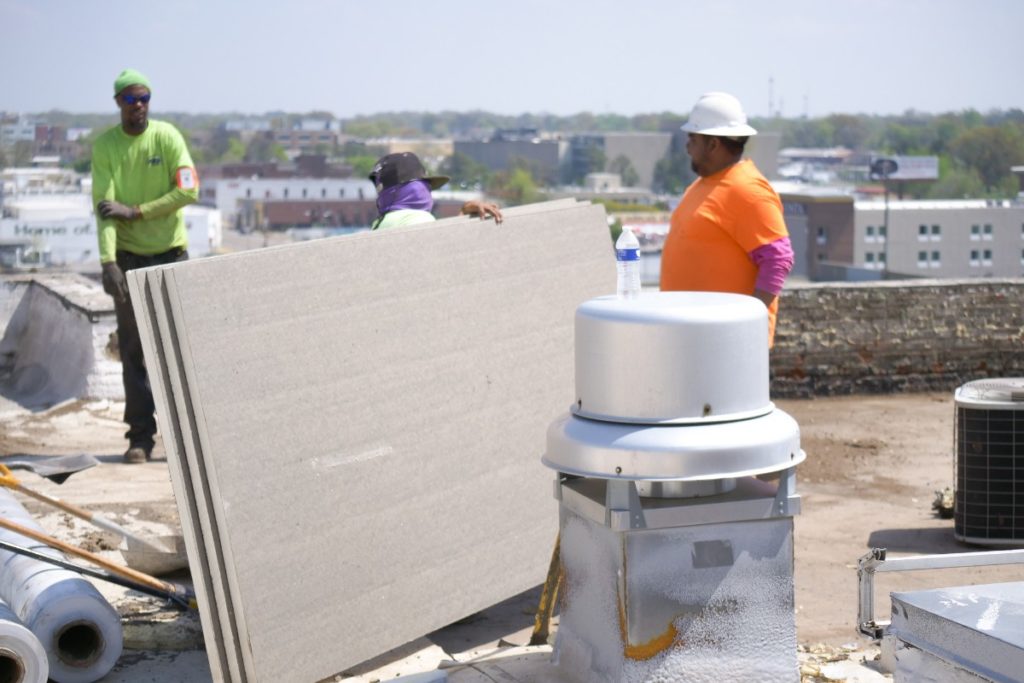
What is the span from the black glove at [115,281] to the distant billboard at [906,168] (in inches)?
1909

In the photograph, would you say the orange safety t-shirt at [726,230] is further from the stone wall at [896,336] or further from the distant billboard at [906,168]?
the distant billboard at [906,168]

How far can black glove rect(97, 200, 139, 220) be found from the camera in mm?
6809

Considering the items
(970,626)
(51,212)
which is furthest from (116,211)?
(51,212)

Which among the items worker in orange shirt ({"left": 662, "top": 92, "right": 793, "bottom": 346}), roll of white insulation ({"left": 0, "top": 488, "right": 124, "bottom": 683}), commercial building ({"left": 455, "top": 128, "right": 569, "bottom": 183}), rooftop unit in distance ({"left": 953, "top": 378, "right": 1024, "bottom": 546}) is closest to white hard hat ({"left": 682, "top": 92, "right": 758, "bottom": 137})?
worker in orange shirt ({"left": 662, "top": 92, "right": 793, "bottom": 346})

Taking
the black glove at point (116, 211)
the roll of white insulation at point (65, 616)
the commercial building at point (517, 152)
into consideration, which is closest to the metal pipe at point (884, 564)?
the roll of white insulation at point (65, 616)

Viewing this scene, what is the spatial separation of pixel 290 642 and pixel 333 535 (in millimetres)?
342

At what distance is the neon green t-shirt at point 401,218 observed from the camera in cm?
496

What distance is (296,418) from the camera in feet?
12.8

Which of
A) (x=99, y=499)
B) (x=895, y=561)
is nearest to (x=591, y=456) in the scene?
(x=895, y=561)

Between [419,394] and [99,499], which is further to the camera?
[99,499]

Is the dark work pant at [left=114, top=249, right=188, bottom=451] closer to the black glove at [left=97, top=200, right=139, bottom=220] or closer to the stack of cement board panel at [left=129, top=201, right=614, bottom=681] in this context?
the black glove at [left=97, top=200, right=139, bottom=220]

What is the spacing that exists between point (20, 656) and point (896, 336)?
290 inches

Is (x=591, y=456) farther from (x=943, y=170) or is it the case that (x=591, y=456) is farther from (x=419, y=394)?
(x=943, y=170)

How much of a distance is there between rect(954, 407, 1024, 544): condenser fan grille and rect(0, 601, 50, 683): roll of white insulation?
13.3 feet
